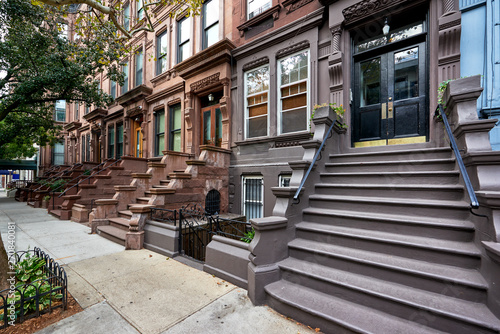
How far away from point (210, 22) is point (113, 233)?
9.11 meters

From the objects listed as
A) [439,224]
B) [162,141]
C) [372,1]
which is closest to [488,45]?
[372,1]

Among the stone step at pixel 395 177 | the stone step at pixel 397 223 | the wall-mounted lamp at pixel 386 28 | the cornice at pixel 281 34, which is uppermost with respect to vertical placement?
the cornice at pixel 281 34

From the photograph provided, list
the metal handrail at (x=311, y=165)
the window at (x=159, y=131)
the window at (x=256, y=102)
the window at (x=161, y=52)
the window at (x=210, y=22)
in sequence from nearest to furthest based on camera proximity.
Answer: the metal handrail at (x=311, y=165) < the window at (x=256, y=102) < the window at (x=210, y=22) < the window at (x=161, y=52) < the window at (x=159, y=131)

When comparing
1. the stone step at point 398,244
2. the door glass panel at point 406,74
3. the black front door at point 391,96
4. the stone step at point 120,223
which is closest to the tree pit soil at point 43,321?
the stone step at point 120,223

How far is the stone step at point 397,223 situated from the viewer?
2.90m

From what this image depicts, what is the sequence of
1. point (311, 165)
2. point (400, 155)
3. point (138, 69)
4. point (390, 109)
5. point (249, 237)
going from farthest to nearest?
point (138, 69) < point (390, 109) < point (249, 237) < point (400, 155) < point (311, 165)

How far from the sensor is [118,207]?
7.57 meters

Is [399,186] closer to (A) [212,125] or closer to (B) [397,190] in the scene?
(B) [397,190]

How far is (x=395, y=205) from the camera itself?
3.60 metres

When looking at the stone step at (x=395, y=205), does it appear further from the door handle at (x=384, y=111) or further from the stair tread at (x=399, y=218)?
the door handle at (x=384, y=111)

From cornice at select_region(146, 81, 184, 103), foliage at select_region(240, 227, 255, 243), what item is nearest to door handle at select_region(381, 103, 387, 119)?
foliage at select_region(240, 227, 255, 243)

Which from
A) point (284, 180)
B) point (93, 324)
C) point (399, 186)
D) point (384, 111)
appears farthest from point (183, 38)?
point (93, 324)

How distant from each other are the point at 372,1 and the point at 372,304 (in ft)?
22.4

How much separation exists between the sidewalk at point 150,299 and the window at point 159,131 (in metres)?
7.03
